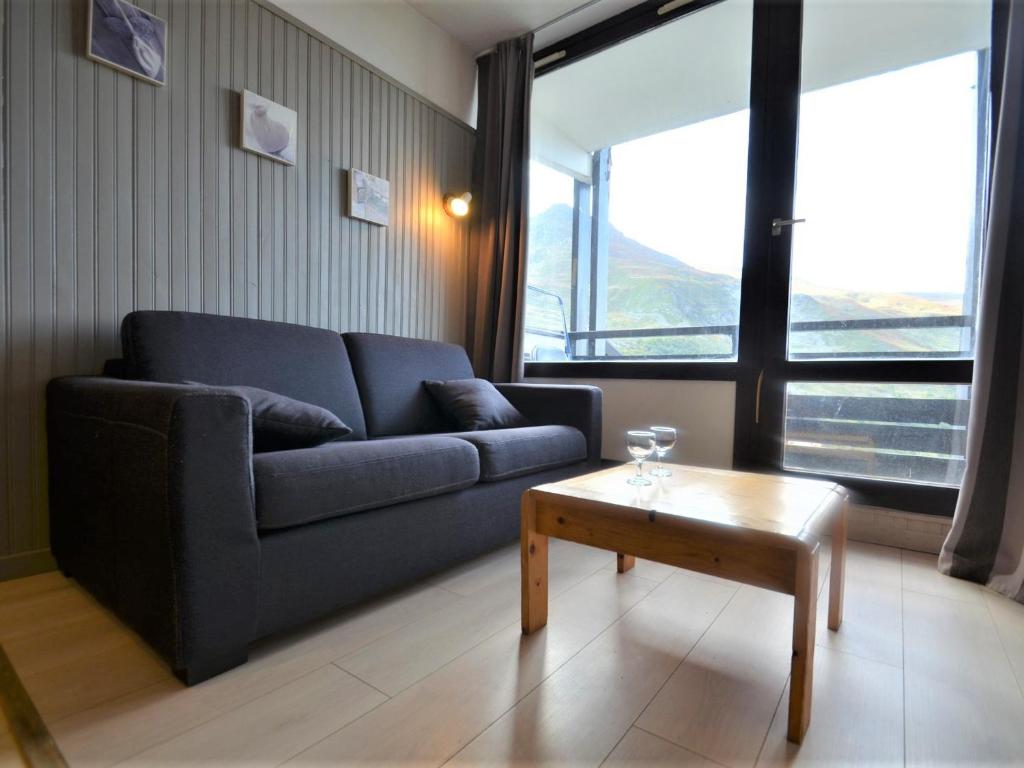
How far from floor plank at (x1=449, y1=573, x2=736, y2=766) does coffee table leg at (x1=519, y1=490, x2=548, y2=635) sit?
0.15 meters

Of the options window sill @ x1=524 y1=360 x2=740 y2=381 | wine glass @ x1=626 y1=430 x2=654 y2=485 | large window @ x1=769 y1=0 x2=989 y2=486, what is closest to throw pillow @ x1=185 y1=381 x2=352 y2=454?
wine glass @ x1=626 y1=430 x2=654 y2=485

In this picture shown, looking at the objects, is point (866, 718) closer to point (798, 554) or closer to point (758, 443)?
point (798, 554)

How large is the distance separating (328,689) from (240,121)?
6.81 ft

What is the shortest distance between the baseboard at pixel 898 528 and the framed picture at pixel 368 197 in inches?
102

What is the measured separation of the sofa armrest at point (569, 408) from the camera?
7.50 ft

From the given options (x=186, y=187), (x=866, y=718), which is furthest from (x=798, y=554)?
(x=186, y=187)

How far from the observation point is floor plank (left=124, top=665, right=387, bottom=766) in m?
0.85

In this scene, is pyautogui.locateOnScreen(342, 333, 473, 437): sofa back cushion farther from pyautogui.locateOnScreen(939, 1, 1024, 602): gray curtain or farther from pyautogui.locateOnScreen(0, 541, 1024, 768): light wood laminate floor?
pyautogui.locateOnScreen(939, 1, 1024, 602): gray curtain

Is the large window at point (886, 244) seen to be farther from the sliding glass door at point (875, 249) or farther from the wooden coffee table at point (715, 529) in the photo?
the wooden coffee table at point (715, 529)

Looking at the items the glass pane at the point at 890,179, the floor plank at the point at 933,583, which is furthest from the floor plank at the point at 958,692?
the glass pane at the point at 890,179

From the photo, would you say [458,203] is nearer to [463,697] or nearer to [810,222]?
[810,222]

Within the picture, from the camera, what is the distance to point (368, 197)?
254 centimetres

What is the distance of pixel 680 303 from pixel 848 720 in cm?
208

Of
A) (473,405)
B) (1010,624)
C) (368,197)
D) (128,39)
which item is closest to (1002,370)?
(1010,624)
